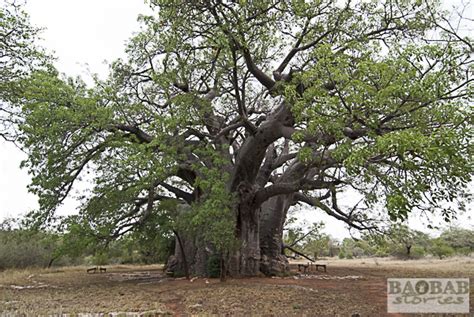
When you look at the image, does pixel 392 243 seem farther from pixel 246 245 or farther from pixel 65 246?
pixel 65 246

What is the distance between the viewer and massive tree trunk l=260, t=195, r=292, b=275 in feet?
44.9

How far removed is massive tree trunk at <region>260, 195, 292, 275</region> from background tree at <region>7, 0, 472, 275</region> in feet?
0.15

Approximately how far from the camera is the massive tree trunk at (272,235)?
1370cm

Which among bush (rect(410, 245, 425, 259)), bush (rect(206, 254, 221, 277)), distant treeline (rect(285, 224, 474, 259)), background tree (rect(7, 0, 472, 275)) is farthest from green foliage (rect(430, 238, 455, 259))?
bush (rect(206, 254, 221, 277))

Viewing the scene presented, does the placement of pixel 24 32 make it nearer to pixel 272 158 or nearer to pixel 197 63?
pixel 197 63

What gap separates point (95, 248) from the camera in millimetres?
11484

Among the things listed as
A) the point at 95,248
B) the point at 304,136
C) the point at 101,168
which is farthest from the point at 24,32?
the point at 304,136

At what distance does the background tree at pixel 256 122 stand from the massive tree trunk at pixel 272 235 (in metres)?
0.04

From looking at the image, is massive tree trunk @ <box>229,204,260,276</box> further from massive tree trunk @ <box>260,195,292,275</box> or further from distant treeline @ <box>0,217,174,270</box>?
distant treeline @ <box>0,217,174,270</box>

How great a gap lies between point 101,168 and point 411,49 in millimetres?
7847

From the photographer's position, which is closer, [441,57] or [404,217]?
[404,217]

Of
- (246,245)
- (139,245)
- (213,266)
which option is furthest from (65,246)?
(246,245)

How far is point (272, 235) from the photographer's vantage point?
14.3 meters

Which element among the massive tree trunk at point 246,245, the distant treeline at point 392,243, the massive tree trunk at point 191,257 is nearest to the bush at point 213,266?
the massive tree trunk at point 191,257
